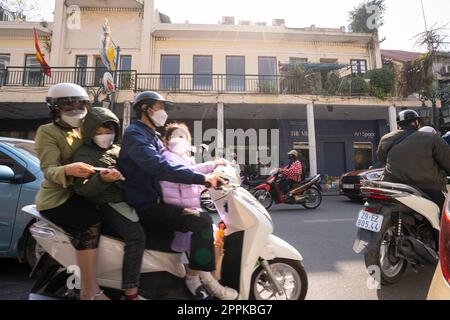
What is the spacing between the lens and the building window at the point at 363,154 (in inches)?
651

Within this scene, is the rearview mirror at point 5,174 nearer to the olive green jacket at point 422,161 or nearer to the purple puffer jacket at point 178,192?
the purple puffer jacket at point 178,192

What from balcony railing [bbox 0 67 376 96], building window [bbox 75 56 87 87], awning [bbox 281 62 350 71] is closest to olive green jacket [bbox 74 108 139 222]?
balcony railing [bbox 0 67 376 96]

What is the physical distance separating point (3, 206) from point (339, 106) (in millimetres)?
13893

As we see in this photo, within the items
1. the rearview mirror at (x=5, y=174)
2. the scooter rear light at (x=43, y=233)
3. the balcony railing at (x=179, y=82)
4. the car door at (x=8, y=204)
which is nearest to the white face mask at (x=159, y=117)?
the scooter rear light at (x=43, y=233)

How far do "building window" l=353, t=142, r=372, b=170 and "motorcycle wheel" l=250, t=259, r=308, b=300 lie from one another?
15.8 m

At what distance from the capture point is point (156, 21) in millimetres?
15828

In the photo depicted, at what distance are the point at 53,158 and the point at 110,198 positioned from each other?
1.51 feet

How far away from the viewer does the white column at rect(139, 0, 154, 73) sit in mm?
14859

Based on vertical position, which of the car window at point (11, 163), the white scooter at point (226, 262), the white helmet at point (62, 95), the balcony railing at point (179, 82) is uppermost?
the balcony railing at point (179, 82)

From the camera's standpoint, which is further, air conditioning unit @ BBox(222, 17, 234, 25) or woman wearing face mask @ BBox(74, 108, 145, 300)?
air conditioning unit @ BBox(222, 17, 234, 25)

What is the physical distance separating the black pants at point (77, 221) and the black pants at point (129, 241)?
95 mm

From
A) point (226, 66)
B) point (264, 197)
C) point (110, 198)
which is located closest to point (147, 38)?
point (226, 66)

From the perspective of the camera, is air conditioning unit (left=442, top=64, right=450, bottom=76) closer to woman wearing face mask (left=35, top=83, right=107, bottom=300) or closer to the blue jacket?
the blue jacket

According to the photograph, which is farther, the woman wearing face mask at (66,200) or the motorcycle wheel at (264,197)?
the motorcycle wheel at (264,197)
